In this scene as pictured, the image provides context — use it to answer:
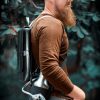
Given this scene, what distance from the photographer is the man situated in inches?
92.0

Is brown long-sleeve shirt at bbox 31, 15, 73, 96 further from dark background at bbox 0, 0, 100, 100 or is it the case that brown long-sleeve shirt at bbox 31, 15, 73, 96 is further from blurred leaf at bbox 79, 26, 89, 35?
blurred leaf at bbox 79, 26, 89, 35

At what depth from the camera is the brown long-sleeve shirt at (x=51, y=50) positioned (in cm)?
233

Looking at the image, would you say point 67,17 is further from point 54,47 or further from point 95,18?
point 95,18

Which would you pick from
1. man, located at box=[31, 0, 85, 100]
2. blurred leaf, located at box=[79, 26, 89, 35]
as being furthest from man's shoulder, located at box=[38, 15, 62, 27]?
blurred leaf, located at box=[79, 26, 89, 35]

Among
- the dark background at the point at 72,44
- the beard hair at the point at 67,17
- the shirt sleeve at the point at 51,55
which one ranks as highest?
the beard hair at the point at 67,17

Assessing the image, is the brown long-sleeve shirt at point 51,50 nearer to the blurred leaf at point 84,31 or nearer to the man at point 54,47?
the man at point 54,47

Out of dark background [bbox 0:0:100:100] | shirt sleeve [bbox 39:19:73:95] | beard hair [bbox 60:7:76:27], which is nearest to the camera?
shirt sleeve [bbox 39:19:73:95]

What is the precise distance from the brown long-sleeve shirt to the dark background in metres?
1.74

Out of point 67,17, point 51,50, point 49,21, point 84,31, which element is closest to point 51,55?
point 51,50

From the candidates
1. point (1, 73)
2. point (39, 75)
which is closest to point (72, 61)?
point (1, 73)

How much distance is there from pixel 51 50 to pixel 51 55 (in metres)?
0.03

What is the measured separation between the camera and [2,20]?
4258 millimetres

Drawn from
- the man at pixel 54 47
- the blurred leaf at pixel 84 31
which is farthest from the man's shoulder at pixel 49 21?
the blurred leaf at pixel 84 31

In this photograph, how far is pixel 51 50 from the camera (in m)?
2.33
